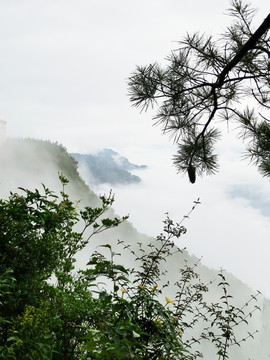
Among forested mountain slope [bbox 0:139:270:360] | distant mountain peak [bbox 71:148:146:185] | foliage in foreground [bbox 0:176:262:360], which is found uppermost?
distant mountain peak [bbox 71:148:146:185]

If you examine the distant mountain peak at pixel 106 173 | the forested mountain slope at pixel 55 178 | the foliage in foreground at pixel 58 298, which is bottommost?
the foliage in foreground at pixel 58 298

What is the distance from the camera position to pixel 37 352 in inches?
52.4

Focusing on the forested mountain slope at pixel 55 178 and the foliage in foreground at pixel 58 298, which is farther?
the forested mountain slope at pixel 55 178

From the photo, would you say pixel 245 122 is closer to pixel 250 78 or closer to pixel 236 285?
pixel 250 78

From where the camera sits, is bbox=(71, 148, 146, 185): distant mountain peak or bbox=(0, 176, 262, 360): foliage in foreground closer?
bbox=(0, 176, 262, 360): foliage in foreground

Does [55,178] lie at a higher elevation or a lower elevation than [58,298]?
higher

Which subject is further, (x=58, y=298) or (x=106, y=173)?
(x=106, y=173)

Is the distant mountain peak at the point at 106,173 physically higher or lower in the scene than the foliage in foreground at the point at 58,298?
higher

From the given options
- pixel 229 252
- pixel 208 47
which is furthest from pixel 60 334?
pixel 229 252

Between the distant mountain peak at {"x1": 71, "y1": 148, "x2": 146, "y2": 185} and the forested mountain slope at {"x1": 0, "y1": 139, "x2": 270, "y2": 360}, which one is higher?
the distant mountain peak at {"x1": 71, "y1": 148, "x2": 146, "y2": 185}

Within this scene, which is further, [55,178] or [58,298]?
[55,178]

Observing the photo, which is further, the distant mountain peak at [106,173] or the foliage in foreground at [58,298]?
the distant mountain peak at [106,173]

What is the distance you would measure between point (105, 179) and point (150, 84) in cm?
10546

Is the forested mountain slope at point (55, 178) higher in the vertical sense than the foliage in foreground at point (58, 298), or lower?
higher
